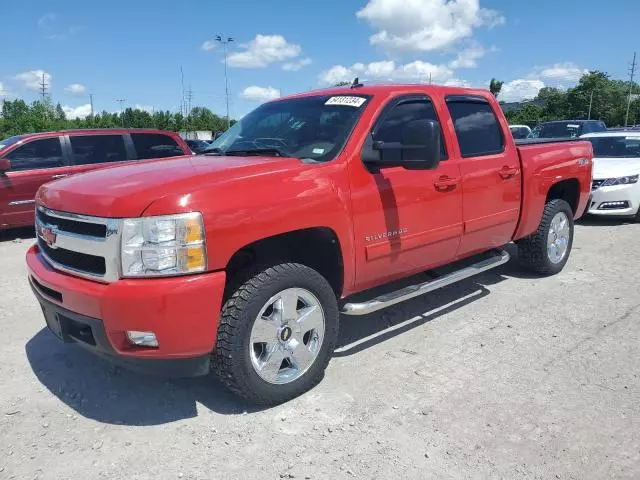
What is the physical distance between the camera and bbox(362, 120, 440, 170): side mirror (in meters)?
3.33

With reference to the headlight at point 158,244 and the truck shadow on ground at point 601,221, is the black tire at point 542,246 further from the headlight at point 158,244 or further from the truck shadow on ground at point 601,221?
the headlight at point 158,244

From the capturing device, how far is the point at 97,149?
29.7 feet

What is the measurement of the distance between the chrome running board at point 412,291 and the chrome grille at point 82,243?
1.55m

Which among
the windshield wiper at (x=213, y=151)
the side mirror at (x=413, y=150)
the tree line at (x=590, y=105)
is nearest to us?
the side mirror at (x=413, y=150)

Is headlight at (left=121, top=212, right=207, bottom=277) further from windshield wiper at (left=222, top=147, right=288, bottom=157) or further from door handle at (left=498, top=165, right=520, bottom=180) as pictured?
door handle at (left=498, top=165, right=520, bottom=180)

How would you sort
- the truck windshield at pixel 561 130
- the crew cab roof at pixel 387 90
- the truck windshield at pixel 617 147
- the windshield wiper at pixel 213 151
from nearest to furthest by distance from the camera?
1. the crew cab roof at pixel 387 90
2. the windshield wiper at pixel 213 151
3. the truck windshield at pixel 617 147
4. the truck windshield at pixel 561 130

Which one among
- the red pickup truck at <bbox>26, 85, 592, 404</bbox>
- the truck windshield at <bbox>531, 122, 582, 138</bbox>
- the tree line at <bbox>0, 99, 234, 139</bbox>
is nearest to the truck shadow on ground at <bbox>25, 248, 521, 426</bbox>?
the red pickup truck at <bbox>26, 85, 592, 404</bbox>

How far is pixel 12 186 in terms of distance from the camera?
827 cm

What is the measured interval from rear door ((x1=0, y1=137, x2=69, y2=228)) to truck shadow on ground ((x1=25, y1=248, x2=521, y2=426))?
481 cm

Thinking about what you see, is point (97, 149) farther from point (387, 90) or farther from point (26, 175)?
point (387, 90)

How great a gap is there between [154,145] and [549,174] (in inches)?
275

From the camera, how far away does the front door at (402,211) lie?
3.49m

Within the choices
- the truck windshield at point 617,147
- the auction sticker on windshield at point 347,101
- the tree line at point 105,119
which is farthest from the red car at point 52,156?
the tree line at point 105,119

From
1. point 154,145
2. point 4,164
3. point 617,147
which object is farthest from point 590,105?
point 4,164
